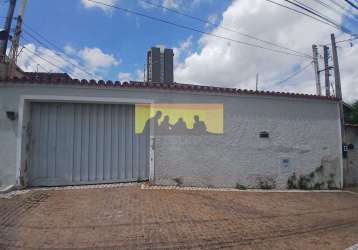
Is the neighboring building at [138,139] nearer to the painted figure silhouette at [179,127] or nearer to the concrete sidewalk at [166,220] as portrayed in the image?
the painted figure silhouette at [179,127]

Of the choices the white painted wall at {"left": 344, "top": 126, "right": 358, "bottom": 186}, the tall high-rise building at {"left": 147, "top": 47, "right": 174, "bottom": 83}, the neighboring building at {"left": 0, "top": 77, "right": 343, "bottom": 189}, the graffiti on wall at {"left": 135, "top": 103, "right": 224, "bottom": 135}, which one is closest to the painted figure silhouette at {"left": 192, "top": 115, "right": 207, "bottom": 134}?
the graffiti on wall at {"left": 135, "top": 103, "right": 224, "bottom": 135}

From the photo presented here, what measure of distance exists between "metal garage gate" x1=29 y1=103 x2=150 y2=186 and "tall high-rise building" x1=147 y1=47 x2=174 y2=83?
7.29 meters

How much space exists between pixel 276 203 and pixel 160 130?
360cm

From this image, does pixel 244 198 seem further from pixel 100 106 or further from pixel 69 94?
A: pixel 69 94

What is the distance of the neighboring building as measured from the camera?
263 inches

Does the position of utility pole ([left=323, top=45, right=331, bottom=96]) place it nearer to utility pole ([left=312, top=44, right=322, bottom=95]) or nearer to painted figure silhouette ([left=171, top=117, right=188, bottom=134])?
utility pole ([left=312, top=44, right=322, bottom=95])

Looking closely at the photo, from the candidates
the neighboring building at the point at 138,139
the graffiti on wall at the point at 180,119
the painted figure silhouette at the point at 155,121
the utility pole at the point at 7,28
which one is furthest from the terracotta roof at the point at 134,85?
the utility pole at the point at 7,28

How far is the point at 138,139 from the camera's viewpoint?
7555 millimetres

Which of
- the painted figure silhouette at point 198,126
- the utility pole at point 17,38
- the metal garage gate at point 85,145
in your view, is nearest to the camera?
the metal garage gate at point 85,145

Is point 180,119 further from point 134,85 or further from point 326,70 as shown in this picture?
point 326,70

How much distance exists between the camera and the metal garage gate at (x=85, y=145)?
22.8 feet

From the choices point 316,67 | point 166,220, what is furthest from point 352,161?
point 166,220

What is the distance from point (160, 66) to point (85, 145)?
8364 mm

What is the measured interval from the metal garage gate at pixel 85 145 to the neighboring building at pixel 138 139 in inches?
1.0
